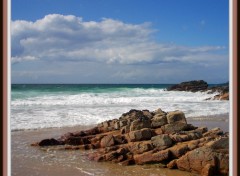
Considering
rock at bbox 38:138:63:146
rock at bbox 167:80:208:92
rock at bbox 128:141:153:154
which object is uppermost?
rock at bbox 167:80:208:92

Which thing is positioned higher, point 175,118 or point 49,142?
point 175,118

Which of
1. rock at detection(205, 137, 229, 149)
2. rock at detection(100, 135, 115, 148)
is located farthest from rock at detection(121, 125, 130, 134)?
rock at detection(205, 137, 229, 149)

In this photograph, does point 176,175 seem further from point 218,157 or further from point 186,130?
point 186,130

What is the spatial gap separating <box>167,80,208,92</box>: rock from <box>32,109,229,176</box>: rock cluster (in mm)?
15193

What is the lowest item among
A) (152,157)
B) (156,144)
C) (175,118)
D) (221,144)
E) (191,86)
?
(152,157)

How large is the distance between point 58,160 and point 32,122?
2.77 metres

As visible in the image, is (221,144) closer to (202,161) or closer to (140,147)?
(202,161)

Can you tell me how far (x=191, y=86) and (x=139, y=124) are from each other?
16.8 metres

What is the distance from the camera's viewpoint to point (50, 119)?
7.52 meters

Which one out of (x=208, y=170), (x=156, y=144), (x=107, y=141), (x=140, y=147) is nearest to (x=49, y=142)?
(x=107, y=141)

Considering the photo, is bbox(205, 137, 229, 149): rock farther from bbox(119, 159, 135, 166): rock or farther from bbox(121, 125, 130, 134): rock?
bbox(121, 125, 130, 134): rock

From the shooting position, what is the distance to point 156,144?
455 cm

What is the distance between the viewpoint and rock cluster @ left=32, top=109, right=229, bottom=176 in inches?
153
